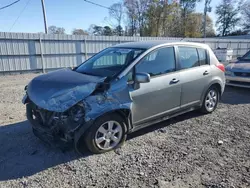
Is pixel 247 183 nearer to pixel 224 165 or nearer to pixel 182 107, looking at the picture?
pixel 224 165

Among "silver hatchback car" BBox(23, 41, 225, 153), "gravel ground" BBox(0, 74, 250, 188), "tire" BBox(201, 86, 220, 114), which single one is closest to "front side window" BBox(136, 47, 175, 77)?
"silver hatchback car" BBox(23, 41, 225, 153)

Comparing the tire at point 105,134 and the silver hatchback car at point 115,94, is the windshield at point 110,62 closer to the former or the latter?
the silver hatchback car at point 115,94

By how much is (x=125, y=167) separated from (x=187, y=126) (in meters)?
1.93

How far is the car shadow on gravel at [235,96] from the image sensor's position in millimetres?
6004

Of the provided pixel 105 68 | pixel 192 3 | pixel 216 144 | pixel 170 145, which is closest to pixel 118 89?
pixel 105 68

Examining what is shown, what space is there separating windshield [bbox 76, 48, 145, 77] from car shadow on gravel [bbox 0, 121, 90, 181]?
1.43 m

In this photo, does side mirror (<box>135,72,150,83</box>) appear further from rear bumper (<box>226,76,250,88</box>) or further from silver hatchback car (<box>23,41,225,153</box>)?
rear bumper (<box>226,76,250,88</box>)

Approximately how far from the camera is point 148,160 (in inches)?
117

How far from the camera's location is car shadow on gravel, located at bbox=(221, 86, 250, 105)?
6.00m

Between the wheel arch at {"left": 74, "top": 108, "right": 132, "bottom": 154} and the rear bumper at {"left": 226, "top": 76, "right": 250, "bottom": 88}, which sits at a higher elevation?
the rear bumper at {"left": 226, "top": 76, "right": 250, "bottom": 88}

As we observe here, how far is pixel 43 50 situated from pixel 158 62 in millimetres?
9612

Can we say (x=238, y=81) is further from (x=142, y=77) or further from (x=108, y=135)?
(x=108, y=135)

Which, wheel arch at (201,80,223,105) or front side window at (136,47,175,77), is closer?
front side window at (136,47,175,77)

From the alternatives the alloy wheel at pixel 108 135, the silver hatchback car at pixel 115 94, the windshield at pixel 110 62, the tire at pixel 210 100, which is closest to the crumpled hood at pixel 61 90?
the silver hatchback car at pixel 115 94
